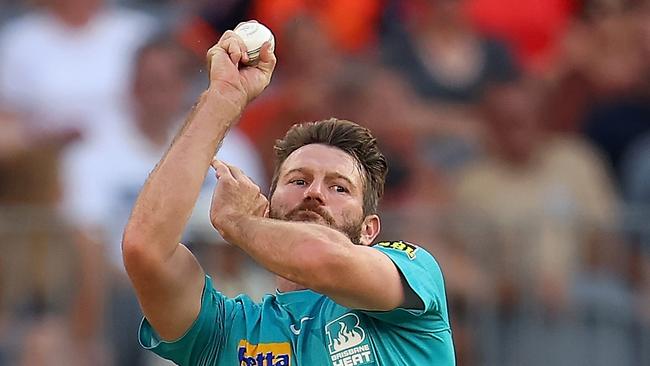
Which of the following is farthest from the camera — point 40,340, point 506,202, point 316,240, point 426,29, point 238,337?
point 426,29

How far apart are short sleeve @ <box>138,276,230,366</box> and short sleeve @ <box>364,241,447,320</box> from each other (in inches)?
25.3

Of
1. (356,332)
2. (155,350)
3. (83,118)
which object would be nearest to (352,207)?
(356,332)

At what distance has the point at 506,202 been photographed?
1019 centimetres

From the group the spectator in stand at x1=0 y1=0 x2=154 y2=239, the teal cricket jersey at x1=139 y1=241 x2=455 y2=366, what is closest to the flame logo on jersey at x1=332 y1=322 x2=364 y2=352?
the teal cricket jersey at x1=139 y1=241 x2=455 y2=366

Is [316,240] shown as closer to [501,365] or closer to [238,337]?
[238,337]

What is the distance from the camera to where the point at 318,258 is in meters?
4.90

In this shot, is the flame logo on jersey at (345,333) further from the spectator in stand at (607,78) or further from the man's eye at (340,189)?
the spectator in stand at (607,78)

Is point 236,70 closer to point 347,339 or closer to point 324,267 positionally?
point 324,267

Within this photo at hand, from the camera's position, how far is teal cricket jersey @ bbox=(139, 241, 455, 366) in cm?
520

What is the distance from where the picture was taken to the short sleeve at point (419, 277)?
16.9 feet

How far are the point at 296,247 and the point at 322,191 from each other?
51 cm

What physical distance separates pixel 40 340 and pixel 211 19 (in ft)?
10.7

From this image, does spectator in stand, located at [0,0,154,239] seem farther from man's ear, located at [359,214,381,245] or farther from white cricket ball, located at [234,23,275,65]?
white cricket ball, located at [234,23,275,65]

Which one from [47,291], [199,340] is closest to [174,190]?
[199,340]
